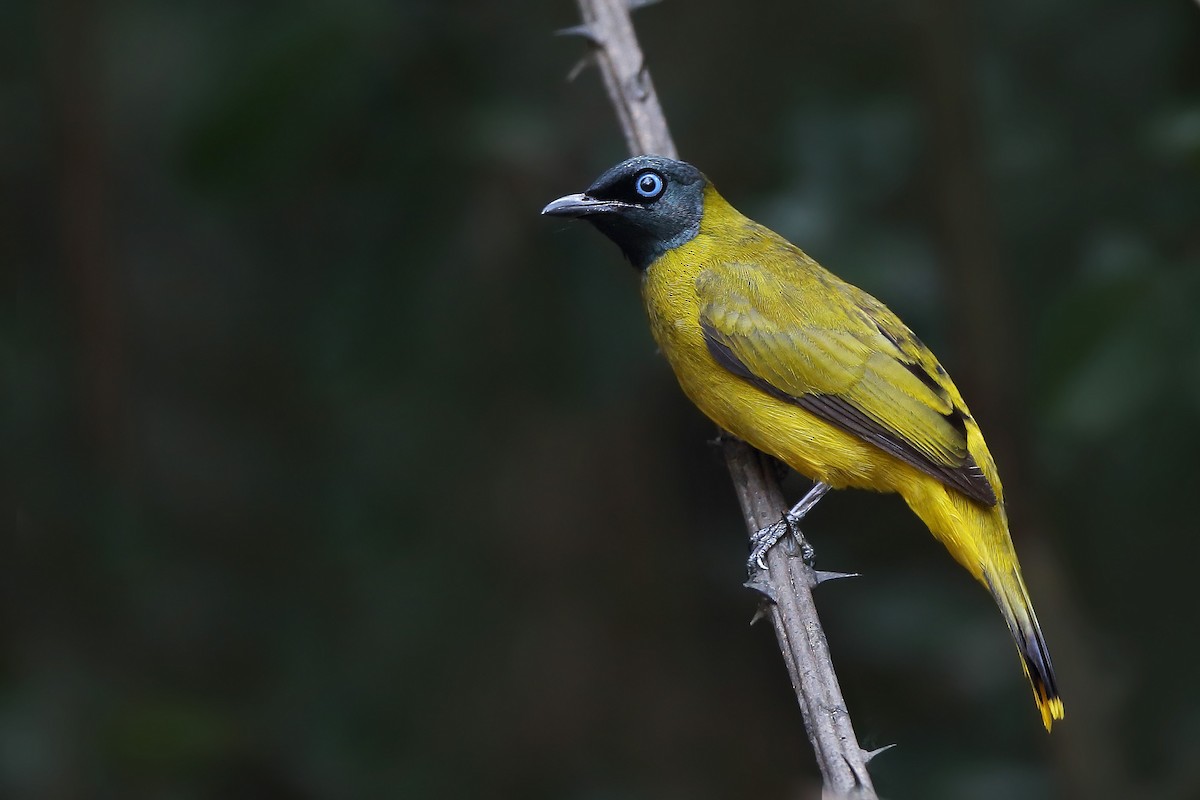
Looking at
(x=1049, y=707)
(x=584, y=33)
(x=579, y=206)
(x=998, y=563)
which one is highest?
(x=584, y=33)

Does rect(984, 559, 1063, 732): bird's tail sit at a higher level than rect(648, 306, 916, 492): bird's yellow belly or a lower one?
lower

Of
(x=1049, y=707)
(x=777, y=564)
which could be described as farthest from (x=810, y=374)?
(x=1049, y=707)

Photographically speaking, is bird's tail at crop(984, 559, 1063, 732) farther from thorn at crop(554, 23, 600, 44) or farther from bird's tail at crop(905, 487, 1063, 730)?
thorn at crop(554, 23, 600, 44)

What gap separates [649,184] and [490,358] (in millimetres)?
1012

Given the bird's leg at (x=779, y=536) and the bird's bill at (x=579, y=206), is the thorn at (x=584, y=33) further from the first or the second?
the bird's leg at (x=779, y=536)

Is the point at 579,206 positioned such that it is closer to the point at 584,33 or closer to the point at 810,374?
the point at 584,33

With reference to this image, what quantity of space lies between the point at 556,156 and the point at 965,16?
156 centimetres

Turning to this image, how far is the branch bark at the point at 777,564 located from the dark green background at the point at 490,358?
50 centimetres

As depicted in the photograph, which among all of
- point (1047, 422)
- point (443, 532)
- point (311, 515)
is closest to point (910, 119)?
point (1047, 422)

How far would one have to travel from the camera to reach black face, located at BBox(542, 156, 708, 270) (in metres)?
4.61

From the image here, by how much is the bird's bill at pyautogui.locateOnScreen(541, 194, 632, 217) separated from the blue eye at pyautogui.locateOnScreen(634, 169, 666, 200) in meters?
0.07

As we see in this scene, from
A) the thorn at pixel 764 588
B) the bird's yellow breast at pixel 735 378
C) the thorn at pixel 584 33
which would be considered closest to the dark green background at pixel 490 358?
the bird's yellow breast at pixel 735 378

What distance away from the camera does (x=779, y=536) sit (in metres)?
4.14

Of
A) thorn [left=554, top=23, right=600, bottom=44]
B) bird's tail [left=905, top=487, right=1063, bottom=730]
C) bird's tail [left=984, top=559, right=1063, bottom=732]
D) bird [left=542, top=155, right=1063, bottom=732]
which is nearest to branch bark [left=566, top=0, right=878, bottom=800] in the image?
thorn [left=554, top=23, right=600, bottom=44]
